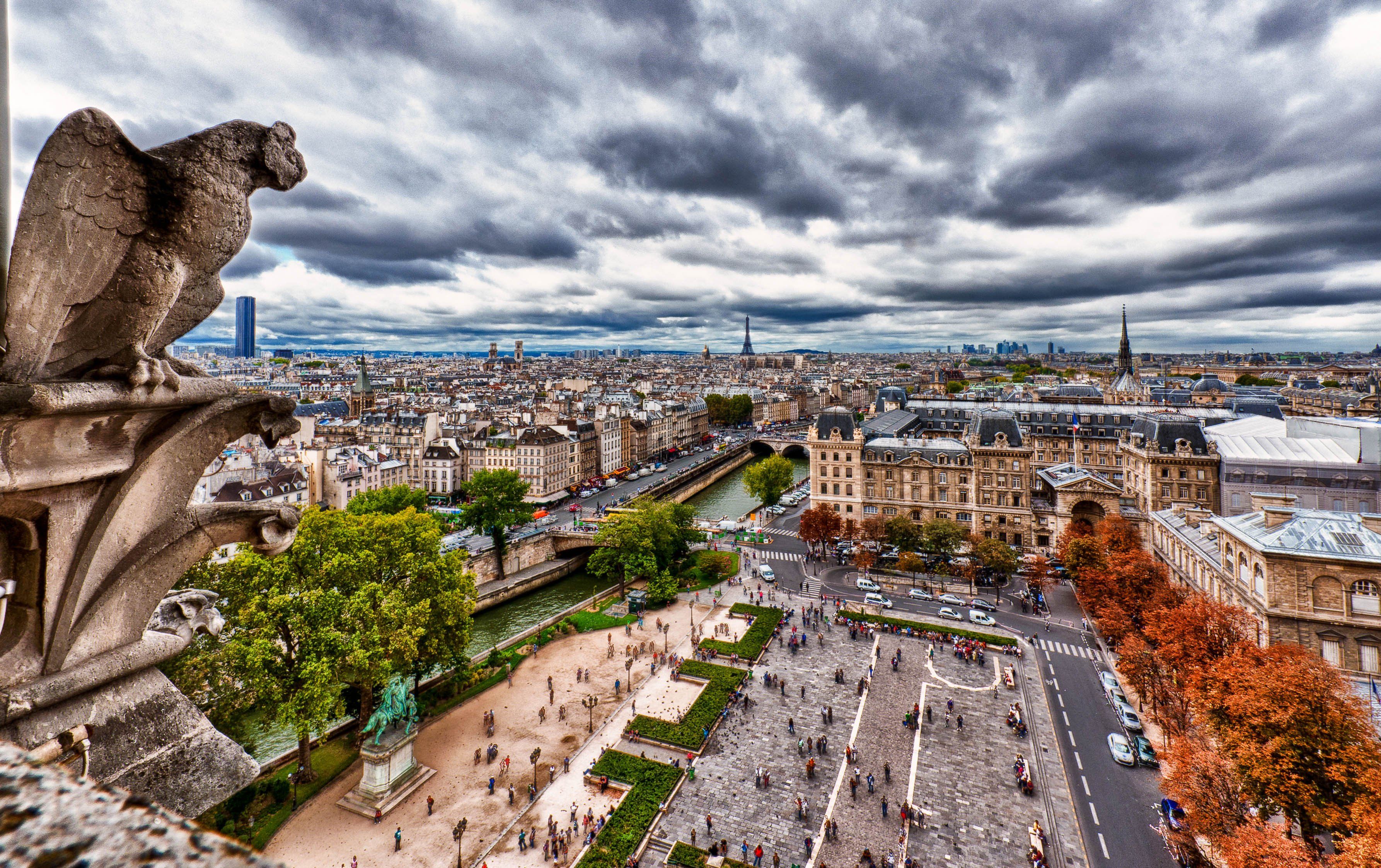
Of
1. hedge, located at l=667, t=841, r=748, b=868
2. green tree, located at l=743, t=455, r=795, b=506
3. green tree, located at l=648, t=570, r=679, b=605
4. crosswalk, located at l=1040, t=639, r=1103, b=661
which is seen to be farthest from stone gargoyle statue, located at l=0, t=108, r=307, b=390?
green tree, located at l=743, t=455, r=795, b=506

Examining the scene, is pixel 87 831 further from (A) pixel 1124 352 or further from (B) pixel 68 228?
(A) pixel 1124 352

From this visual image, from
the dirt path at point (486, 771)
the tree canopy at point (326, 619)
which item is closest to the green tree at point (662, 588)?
the dirt path at point (486, 771)

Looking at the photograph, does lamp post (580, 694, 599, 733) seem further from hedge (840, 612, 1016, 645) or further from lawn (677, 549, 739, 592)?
hedge (840, 612, 1016, 645)

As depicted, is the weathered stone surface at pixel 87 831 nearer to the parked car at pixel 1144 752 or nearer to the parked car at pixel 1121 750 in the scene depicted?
the parked car at pixel 1121 750

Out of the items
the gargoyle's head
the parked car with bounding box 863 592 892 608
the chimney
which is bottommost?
the parked car with bounding box 863 592 892 608

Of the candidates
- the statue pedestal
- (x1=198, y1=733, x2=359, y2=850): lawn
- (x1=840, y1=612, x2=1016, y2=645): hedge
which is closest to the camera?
(x1=198, y1=733, x2=359, y2=850): lawn

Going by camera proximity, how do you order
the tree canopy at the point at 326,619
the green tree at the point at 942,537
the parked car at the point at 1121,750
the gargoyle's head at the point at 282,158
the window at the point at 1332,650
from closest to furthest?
the gargoyle's head at the point at 282,158 → the tree canopy at the point at 326,619 → the parked car at the point at 1121,750 → the window at the point at 1332,650 → the green tree at the point at 942,537
